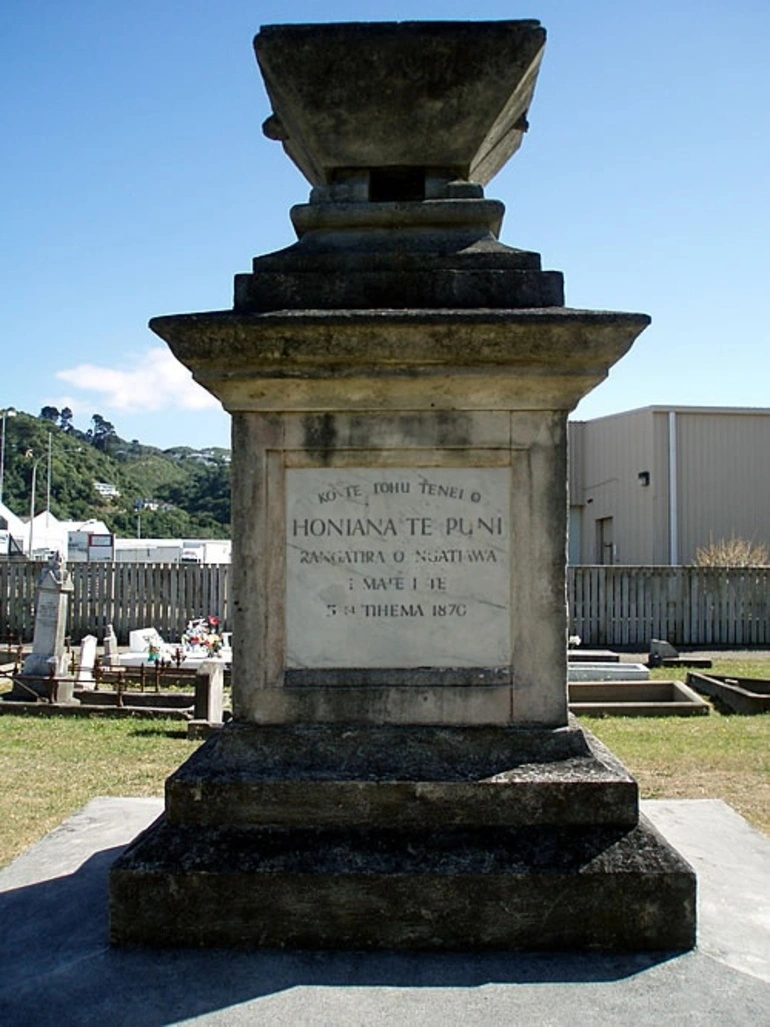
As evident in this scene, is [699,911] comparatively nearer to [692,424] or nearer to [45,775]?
[45,775]

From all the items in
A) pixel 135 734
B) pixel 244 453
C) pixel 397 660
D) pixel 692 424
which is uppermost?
pixel 692 424

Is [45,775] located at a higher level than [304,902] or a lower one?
lower

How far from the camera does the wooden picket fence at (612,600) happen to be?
21.7 m

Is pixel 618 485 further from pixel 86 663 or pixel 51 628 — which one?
pixel 51 628

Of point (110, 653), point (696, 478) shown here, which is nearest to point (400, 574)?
point (110, 653)

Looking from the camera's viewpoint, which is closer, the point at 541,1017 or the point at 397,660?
the point at 541,1017

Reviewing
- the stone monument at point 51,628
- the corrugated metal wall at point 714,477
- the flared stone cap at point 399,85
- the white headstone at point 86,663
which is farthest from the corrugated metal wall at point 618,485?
the flared stone cap at point 399,85

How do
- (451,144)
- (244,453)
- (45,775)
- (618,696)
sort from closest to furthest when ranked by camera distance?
(244,453) → (451,144) → (45,775) → (618,696)

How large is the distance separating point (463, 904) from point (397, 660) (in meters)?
0.95

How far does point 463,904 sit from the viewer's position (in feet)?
10.7

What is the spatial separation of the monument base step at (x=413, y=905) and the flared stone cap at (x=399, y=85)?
290 cm

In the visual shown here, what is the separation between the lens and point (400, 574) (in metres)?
3.84

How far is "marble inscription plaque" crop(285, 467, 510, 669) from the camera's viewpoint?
3822 mm

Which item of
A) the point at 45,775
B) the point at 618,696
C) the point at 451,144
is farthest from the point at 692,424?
the point at 451,144
